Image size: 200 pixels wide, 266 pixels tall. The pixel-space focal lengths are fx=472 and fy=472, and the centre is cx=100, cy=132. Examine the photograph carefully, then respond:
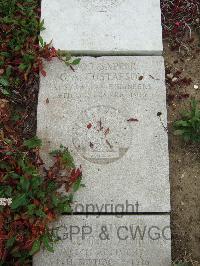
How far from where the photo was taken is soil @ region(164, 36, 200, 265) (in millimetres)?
3802

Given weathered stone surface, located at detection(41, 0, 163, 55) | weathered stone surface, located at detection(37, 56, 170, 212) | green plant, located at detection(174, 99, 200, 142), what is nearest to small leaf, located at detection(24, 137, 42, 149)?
weathered stone surface, located at detection(37, 56, 170, 212)

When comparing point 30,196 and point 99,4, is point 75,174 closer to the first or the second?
point 30,196

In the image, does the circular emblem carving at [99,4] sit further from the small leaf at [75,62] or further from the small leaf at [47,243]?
the small leaf at [47,243]

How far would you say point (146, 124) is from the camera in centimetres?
388

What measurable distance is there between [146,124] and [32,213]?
117 centimetres

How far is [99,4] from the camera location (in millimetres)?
4328

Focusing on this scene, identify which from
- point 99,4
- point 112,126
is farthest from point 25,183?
point 99,4

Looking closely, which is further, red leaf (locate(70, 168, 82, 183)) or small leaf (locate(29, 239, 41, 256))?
red leaf (locate(70, 168, 82, 183))

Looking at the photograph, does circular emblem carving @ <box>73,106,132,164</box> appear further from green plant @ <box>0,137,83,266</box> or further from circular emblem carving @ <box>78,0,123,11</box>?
circular emblem carving @ <box>78,0,123,11</box>

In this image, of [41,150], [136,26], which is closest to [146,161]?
[41,150]

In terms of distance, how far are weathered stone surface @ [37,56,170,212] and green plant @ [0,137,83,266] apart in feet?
0.43

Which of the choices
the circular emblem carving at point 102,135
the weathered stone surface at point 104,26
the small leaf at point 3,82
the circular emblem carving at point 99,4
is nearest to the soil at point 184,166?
the weathered stone surface at point 104,26

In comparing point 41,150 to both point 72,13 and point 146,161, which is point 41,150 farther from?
point 72,13

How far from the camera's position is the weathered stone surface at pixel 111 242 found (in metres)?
3.57
